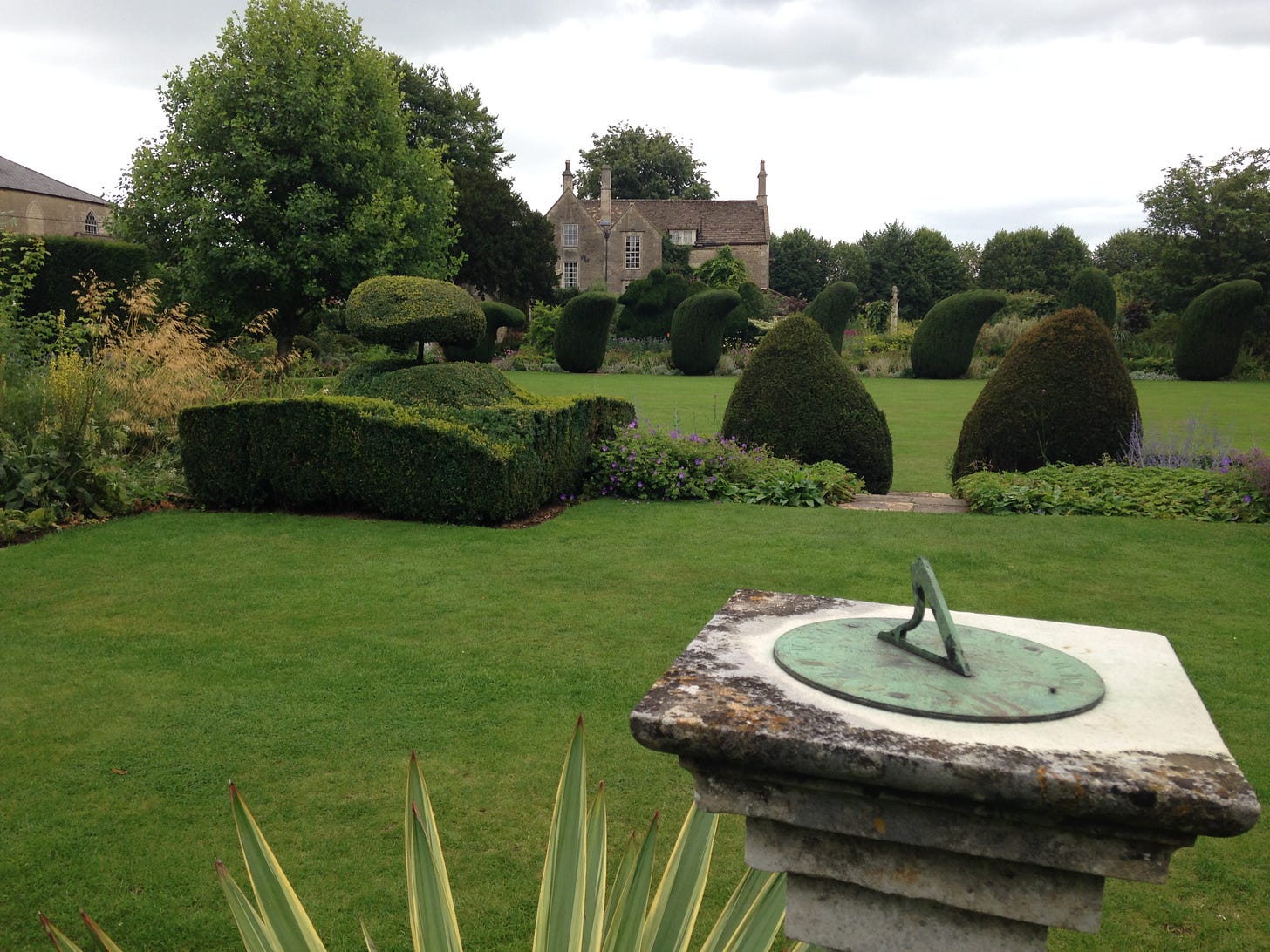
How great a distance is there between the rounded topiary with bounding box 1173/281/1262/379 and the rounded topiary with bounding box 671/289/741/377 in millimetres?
12819

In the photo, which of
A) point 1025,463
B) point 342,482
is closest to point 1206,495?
point 1025,463

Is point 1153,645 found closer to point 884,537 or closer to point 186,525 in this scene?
point 884,537

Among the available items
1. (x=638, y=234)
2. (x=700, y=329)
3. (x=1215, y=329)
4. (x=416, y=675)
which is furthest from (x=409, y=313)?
(x=638, y=234)

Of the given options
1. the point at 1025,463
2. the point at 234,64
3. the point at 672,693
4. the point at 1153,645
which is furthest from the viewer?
the point at 234,64

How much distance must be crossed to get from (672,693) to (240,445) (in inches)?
300

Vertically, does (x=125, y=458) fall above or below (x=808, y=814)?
below

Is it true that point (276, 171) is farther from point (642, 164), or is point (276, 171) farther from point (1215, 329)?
point (642, 164)

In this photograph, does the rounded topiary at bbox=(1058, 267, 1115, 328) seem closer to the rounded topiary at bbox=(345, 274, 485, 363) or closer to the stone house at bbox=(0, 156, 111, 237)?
the rounded topiary at bbox=(345, 274, 485, 363)

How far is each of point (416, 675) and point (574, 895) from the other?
2958mm

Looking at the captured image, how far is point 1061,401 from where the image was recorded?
9633 millimetres

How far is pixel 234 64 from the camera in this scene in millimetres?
19984

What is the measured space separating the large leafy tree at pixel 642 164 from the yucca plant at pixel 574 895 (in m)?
61.3

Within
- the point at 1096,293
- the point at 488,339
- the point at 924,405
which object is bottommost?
the point at 924,405

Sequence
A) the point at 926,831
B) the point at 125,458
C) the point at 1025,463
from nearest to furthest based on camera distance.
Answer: the point at 926,831, the point at 125,458, the point at 1025,463
